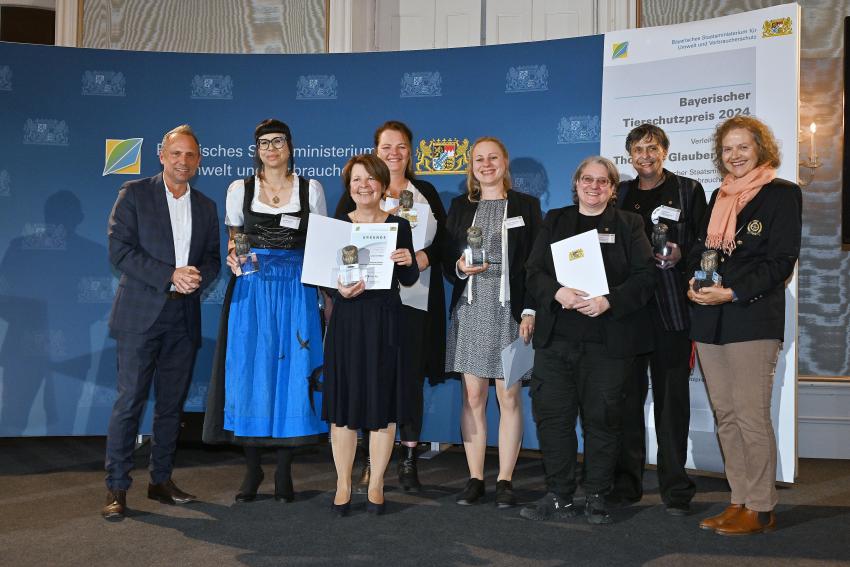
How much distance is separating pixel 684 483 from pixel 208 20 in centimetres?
547

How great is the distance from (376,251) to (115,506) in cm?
164

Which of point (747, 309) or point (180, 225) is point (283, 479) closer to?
point (180, 225)

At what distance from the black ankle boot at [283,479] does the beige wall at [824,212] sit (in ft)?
12.5

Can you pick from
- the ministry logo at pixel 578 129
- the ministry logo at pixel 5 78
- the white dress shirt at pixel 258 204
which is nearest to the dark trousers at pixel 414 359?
the white dress shirt at pixel 258 204

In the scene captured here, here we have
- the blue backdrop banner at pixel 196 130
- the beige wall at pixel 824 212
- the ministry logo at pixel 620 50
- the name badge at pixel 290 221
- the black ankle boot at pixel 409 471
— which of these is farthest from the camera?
the beige wall at pixel 824 212

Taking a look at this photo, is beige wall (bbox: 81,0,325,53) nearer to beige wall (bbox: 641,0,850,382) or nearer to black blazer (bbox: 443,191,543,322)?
black blazer (bbox: 443,191,543,322)

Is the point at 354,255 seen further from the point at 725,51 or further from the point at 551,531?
the point at 725,51

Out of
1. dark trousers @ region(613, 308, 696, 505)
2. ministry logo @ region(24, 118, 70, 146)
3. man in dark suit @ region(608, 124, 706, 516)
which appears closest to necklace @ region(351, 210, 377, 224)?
man in dark suit @ region(608, 124, 706, 516)

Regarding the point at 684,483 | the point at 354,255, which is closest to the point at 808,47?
the point at 684,483

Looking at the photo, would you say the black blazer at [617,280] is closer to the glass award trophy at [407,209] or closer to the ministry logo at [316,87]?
the glass award trophy at [407,209]

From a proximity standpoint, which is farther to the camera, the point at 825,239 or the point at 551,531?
the point at 825,239

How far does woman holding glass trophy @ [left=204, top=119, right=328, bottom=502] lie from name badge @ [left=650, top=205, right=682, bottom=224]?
1.64 m

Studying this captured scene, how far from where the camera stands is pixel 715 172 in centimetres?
453

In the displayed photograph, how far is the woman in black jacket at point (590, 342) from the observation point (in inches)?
133
